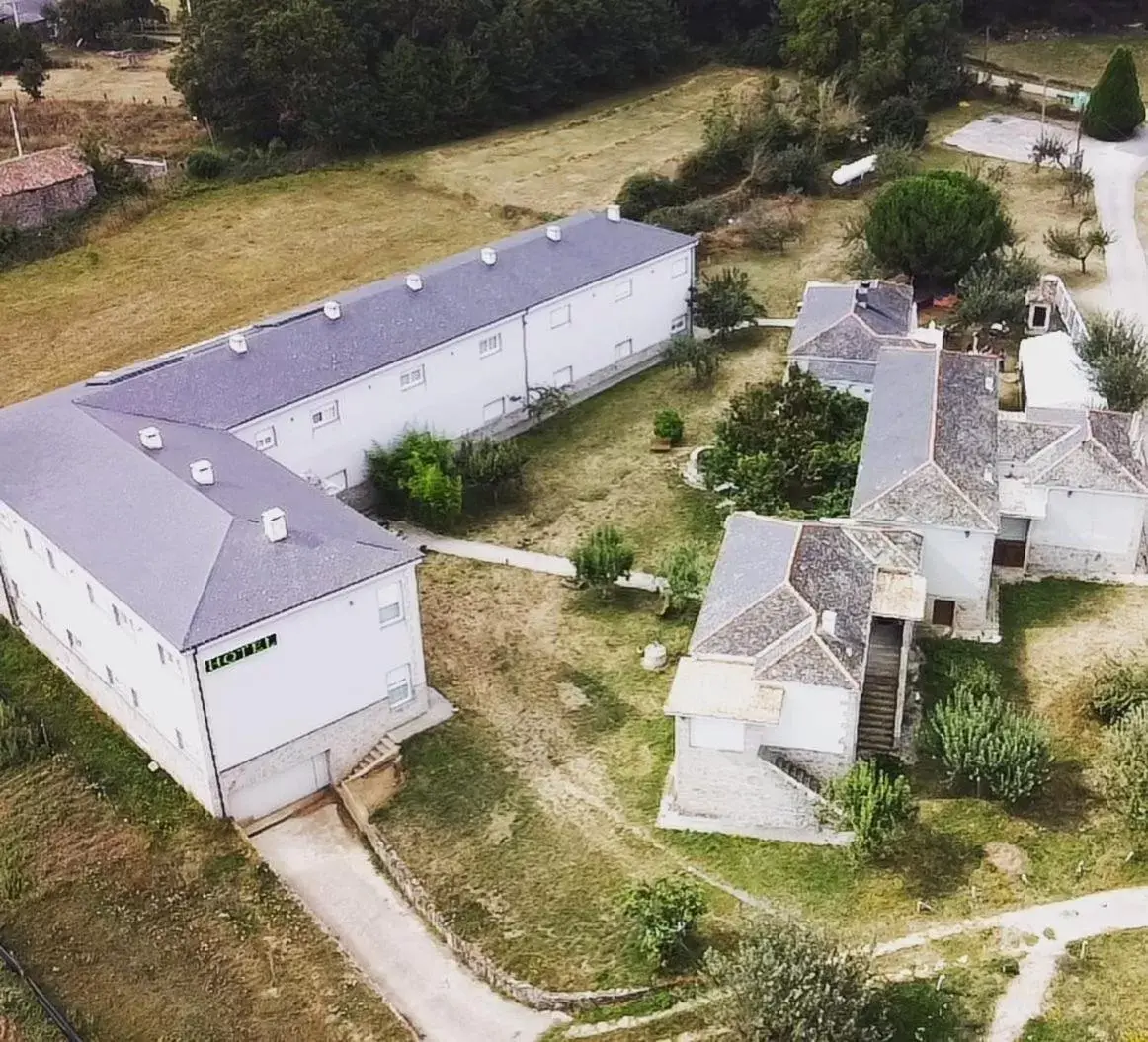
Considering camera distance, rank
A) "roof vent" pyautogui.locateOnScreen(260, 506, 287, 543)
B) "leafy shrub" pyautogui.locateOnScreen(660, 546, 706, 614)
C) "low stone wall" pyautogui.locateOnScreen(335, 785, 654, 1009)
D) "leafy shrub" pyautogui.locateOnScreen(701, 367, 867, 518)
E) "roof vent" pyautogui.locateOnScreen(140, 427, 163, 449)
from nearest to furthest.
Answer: "low stone wall" pyautogui.locateOnScreen(335, 785, 654, 1009) → "roof vent" pyautogui.locateOnScreen(260, 506, 287, 543) → "roof vent" pyautogui.locateOnScreen(140, 427, 163, 449) → "leafy shrub" pyautogui.locateOnScreen(660, 546, 706, 614) → "leafy shrub" pyautogui.locateOnScreen(701, 367, 867, 518)

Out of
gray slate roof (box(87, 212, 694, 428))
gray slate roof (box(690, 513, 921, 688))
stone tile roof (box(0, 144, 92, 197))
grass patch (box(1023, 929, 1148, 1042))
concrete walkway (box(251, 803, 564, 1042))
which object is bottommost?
concrete walkway (box(251, 803, 564, 1042))

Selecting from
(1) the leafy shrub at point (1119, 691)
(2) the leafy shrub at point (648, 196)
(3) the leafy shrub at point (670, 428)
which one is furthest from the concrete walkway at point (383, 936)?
(2) the leafy shrub at point (648, 196)

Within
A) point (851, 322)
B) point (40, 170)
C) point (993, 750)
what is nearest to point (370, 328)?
point (851, 322)

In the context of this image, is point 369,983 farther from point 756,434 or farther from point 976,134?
point 976,134

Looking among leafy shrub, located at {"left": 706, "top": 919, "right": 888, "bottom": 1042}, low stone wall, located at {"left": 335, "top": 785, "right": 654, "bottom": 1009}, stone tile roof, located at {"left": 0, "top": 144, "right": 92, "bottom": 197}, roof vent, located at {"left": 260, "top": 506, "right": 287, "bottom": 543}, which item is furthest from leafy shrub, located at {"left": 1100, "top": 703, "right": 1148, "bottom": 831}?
stone tile roof, located at {"left": 0, "top": 144, "right": 92, "bottom": 197}

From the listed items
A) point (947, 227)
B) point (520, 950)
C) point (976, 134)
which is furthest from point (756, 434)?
point (976, 134)

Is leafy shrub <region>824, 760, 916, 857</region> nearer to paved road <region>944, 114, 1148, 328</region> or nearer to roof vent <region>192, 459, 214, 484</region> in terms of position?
roof vent <region>192, 459, 214, 484</region>

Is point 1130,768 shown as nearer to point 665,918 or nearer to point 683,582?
point 665,918
